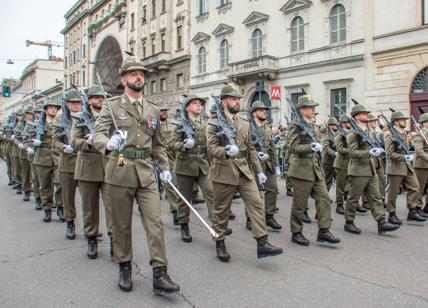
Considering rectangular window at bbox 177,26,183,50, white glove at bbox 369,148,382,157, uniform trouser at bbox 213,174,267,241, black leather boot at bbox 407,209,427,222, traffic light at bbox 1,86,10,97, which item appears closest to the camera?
uniform trouser at bbox 213,174,267,241

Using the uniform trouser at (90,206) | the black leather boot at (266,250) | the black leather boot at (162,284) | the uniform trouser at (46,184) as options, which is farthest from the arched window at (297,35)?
the black leather boot at (162,284)

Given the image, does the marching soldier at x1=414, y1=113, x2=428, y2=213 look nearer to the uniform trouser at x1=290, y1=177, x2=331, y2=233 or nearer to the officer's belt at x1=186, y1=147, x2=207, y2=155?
the uniform trouser at x1=290, y1=177, x2=331, y2=233

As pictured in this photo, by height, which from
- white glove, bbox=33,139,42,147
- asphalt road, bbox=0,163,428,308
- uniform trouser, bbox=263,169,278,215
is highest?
white glove, bbox=33,139,42,147

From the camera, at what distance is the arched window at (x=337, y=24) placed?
69.8ft

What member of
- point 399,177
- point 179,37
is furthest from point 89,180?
point 179,37

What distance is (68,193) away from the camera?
20.8ft

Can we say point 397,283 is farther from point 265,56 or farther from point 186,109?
point 265,56

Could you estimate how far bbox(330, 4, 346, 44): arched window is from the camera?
21281mm

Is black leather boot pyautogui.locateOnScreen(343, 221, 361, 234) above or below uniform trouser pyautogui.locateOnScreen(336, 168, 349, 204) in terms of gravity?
below

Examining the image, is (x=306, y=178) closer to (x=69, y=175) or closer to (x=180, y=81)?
(x=69, y=175)

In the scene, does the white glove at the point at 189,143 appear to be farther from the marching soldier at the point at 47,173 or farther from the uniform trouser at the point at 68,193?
the marching soldier at the point at 47,173

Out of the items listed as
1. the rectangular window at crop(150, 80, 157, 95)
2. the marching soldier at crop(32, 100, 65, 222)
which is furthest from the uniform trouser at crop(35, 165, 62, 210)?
the rectangular window at crop(150, 80, 157, 95)

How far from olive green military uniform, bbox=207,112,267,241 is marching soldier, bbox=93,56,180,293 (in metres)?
1.15

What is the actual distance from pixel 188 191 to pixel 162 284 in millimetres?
2865
